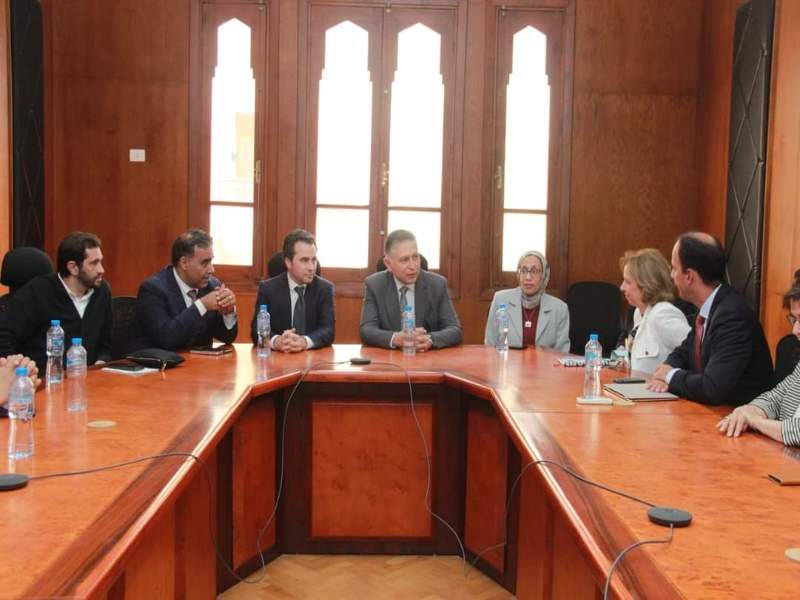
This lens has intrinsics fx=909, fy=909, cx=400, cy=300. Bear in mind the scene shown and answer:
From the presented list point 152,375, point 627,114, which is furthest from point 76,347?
point 627,114

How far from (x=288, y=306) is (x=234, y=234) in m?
2.40

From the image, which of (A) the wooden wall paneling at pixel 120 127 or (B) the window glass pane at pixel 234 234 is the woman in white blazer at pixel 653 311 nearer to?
(B) the window glass pane at pixel 234 234

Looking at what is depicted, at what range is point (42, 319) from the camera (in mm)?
3834

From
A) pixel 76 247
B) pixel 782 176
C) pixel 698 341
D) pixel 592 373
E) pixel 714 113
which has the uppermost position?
pixel 714 113

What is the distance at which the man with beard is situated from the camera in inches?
148

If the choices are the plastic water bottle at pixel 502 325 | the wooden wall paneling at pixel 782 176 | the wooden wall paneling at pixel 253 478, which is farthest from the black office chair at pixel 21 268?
the wooden wall paneling at pixel 782 176

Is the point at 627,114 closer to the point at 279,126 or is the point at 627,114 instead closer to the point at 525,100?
the point at 525,100

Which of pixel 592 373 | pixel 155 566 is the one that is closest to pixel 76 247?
pixel 155 566

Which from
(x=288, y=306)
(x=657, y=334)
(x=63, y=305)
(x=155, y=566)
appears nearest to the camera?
(x=155, y=566)

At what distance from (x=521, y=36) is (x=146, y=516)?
5.62m

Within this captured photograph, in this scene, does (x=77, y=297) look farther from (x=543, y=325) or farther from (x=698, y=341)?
(x=698, y=341)

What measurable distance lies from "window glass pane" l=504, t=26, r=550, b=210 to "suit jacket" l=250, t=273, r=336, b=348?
262 cm

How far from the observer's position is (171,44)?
6.59 metres

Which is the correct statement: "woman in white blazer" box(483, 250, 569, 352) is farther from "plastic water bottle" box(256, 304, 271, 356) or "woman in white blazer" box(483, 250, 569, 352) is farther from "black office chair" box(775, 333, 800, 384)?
"black office chair" box(775, 333, 800, 384)
